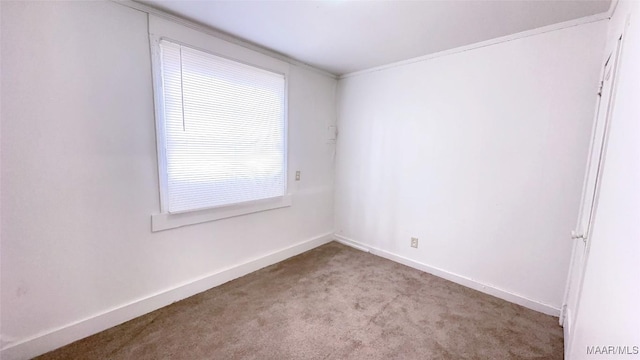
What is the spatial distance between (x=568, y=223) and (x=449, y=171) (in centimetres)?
98

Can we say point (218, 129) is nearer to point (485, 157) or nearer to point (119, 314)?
point (119, 314)

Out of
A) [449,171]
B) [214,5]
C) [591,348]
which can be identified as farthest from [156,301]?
[449,171]

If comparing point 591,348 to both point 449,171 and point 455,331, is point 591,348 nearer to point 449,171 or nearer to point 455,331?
point 455,331

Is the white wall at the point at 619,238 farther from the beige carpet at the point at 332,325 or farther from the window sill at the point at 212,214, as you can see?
the window sill at the point at 212,214

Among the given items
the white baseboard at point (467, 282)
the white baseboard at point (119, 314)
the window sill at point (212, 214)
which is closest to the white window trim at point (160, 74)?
the window sill at point (212, 214)

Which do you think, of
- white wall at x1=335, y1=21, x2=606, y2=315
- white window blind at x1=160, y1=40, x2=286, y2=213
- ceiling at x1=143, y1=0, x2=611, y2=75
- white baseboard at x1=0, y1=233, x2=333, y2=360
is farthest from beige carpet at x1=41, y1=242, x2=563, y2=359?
ceiling at x1=143, y1=0, x2=611, y2=75

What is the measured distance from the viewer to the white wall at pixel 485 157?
78.2 inches

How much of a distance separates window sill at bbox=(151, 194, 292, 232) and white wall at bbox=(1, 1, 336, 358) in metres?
0.07

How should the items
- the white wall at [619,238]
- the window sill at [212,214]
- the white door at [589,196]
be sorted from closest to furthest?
the white wall at [619,238], the white door at [589,196], the window sill at [212,214]

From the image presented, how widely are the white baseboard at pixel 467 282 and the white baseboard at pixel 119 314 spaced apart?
4.33ft

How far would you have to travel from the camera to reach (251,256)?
2.77 meters

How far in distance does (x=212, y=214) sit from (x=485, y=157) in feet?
8.65

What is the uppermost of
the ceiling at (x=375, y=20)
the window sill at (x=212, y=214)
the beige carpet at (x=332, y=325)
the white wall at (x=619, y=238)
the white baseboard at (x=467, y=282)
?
the ceiling at (x=375, y=20)

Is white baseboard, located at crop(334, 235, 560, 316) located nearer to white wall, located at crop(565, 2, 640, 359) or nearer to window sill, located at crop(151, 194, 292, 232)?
white wall, located at crop(565, 2, 640, 359)
